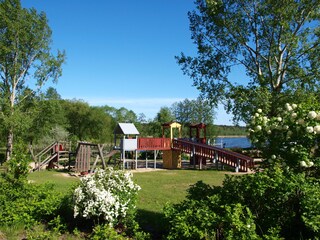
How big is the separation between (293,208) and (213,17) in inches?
522

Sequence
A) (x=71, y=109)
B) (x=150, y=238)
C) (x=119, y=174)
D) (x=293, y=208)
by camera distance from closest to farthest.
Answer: (x=293, y=208) < (x=150, y=238) < (x=119, y=174) < (x=71, y=109)

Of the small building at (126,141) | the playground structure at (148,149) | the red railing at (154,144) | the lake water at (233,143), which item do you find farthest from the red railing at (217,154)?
the small building at (126,141)

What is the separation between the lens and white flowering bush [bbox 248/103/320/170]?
202 inches

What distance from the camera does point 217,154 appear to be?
70.2ft

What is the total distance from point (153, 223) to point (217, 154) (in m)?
15.3

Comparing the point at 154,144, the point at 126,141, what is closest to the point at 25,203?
the point at 126,141

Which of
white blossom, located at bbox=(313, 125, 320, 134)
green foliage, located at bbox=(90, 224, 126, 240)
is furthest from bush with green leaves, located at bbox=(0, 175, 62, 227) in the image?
white blossom, located at bbox=(313, 125, 320, 134)

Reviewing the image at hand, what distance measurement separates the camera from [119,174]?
243 inches

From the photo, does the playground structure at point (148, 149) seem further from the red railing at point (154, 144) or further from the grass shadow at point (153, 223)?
the grass shadow at point (153, 223)

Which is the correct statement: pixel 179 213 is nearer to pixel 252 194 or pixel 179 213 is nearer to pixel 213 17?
pixel 252 194

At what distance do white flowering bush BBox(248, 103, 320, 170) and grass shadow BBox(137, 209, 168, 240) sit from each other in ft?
7.31

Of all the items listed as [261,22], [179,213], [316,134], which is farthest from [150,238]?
[261,22]

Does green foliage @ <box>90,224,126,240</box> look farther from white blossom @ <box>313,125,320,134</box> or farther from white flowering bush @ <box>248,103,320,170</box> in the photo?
white blossom @ <box>313,125,320,134</box>

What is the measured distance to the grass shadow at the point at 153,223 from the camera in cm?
572
